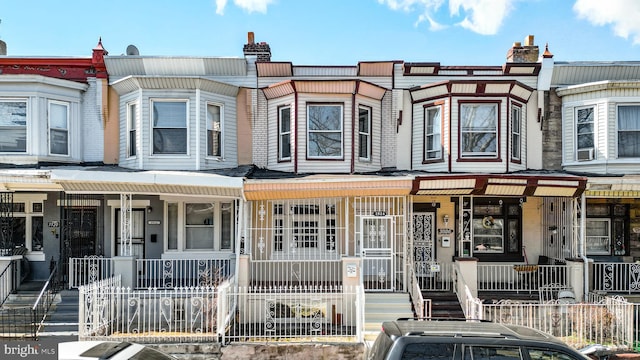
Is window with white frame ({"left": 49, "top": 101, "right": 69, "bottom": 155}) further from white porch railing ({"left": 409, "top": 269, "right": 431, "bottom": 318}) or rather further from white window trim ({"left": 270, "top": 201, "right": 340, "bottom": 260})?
white porch railing ({"left": 409, "top": 269, "right": 431, "bottom": 318})

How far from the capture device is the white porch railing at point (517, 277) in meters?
13.0

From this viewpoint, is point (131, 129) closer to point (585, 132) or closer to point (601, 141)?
point (585, 132)

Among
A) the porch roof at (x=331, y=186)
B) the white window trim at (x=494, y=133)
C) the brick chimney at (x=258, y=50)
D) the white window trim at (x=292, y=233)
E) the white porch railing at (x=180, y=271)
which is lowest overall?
the white porch railing at (x=180, y=271)

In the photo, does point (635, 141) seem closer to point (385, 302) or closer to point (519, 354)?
point (385, 302)

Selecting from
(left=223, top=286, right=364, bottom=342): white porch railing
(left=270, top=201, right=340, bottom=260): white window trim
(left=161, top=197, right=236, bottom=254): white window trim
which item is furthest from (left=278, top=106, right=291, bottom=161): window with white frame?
(left=223, top=286, right=364, bottom=342): white porch railing

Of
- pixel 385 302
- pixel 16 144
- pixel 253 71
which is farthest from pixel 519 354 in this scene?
pixel 16 144

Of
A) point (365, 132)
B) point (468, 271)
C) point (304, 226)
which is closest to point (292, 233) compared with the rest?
point (304, 226)

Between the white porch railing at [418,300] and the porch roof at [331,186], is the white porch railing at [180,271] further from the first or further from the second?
the white porch railing at [418,300]

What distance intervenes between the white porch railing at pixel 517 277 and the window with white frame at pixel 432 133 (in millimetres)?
3732

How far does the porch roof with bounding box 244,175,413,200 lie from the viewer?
11.9 meters

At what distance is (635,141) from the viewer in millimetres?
14023

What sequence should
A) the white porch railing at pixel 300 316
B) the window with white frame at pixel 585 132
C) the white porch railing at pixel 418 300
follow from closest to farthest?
the white porch railing at pixel 300 316 → the white porch railing at pixel 418 300 → the window with white frame at pixel 585 132

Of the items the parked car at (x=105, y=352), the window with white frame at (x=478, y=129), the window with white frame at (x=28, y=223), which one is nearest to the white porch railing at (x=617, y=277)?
the window with white frame at (x=478, y=129)

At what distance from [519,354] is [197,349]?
6346mm
